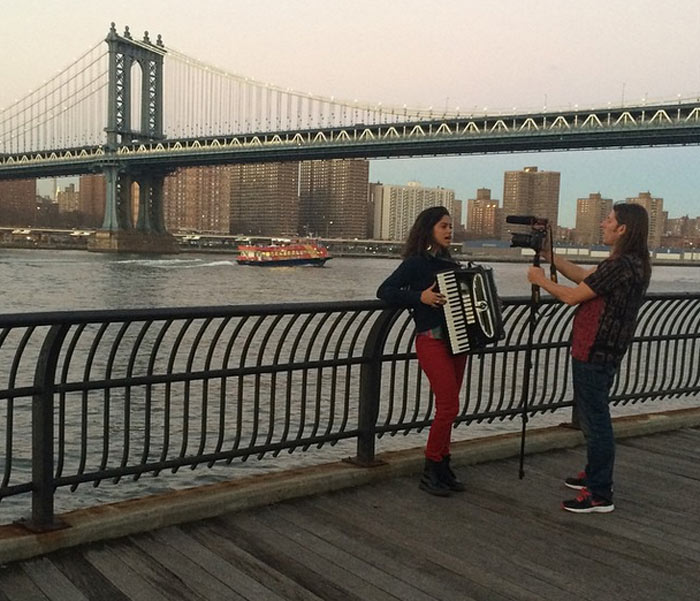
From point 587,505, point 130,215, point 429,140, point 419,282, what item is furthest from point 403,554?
point 130,215

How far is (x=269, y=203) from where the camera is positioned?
17750 centimetres

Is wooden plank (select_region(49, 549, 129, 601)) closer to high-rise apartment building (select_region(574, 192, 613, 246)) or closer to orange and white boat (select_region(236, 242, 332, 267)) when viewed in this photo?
orange and white boat (select_region(236, 242, 332, 267))

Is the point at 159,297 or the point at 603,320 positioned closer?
the point at 603,320

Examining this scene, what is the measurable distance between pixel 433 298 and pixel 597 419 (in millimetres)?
1165

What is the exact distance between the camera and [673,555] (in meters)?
3.88

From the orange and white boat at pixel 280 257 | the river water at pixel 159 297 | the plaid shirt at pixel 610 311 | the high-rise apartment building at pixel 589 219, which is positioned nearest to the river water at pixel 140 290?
the river water at pixel 159 297

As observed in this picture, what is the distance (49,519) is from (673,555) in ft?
9.80

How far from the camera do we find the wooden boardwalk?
3.36 meters

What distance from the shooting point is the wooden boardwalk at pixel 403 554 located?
3361mm

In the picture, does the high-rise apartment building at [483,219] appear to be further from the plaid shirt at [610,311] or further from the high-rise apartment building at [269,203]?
the plaid shirt at [610,311]

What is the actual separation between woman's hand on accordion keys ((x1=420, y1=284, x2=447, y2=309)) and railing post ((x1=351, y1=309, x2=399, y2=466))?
19.6 inches

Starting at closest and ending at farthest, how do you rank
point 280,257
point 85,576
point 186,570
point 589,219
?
point 85,576, point 186,570, point 280,257, point 589,219

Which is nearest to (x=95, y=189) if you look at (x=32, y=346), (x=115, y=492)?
(x=32, y=346)

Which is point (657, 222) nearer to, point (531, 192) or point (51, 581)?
point (531, 192)
